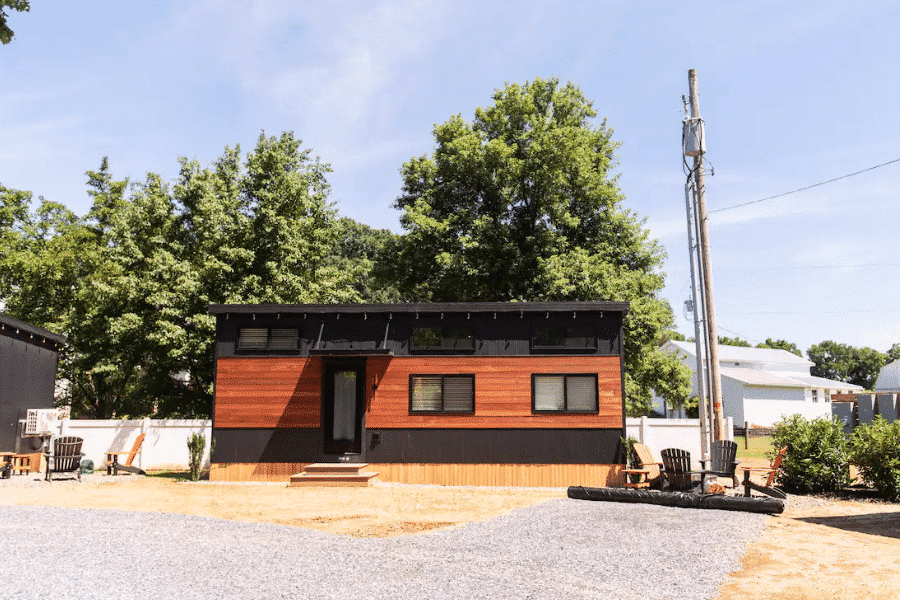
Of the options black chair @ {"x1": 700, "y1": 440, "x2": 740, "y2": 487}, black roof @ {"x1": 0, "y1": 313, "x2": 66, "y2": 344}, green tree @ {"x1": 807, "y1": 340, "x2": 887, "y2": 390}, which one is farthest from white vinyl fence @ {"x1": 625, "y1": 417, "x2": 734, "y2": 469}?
green tree @ {"x1": 807, "y1": 340, "x2": 887, "y2": 390}

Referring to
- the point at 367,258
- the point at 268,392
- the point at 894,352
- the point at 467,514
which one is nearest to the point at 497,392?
the point at 467,514

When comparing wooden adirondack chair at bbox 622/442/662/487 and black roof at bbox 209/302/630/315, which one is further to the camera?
black roof at bbox 209/302/630/315

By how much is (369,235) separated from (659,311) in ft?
89.6

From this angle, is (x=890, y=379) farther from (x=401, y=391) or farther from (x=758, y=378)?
(x=401, y=391)

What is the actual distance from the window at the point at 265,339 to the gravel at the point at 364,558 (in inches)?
282

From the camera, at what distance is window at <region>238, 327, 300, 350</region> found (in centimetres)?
1878

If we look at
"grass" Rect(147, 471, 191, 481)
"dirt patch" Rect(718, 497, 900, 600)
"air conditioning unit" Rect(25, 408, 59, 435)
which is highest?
"air conditioning unit" Rect(25, 408, 59, 435)

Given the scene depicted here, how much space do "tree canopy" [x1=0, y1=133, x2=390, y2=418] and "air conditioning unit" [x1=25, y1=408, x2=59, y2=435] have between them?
185 inches

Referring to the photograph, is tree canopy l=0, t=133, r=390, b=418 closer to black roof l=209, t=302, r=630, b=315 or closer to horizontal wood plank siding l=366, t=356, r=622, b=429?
black roof l=209, t=302, r=630, b=315

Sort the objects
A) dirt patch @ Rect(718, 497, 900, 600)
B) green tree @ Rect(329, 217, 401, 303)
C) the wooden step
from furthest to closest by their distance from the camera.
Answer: green tree @ Rect(329, 217, 401, 303)
the wooden step
dirt patch @ Rect(718, 497, 900, 600)

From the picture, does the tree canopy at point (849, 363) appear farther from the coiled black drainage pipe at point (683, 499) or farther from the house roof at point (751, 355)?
the coiled black drainage pipe at point (683, 499)

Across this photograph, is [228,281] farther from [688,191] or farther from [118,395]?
[688,191]

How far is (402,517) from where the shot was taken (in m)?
12.4

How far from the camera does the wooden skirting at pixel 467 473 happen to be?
1770 centimetres
